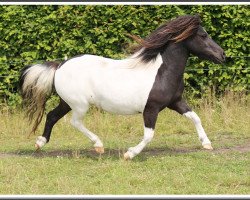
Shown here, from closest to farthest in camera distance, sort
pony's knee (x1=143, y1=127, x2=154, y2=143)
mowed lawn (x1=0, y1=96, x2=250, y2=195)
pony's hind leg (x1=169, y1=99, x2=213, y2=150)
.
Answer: mowed lawn (x1=0, y1=96, x2=250, y2=195)
pony's knee (x1=143, y1=127, x2=154, y2=143)
pony's hind leg (x1=169, y1=99, x2=213, y2=150)

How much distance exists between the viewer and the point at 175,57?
7398 mm

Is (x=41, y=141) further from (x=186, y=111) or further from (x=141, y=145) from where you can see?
(x=186, y=111)

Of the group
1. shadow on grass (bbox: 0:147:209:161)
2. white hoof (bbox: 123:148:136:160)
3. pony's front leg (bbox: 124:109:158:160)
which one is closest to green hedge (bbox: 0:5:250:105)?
shadow on grass (bbox: 0:147:209:161)

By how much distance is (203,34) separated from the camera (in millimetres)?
7434

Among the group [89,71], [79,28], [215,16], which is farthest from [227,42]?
[89,71]

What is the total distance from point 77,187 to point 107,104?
1.63m

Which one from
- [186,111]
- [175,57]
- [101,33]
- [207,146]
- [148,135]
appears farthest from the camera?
[101,33]

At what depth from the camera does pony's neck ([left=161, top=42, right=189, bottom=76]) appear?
7.36m

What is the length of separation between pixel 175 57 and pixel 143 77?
1.73 ft

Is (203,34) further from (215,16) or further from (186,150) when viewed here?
(215,16)

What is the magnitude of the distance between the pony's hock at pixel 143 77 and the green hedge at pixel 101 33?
10.5 feet

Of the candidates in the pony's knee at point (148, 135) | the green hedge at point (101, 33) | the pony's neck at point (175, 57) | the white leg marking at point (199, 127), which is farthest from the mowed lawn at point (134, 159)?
the pony's neck at point (175, 57)

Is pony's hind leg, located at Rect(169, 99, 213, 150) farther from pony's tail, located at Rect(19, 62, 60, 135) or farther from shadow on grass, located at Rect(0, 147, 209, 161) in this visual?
pony's tail, located at Rect(19, 62, 60, 135)

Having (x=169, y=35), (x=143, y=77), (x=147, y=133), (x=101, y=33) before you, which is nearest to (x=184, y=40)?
(x=169, y=35)
